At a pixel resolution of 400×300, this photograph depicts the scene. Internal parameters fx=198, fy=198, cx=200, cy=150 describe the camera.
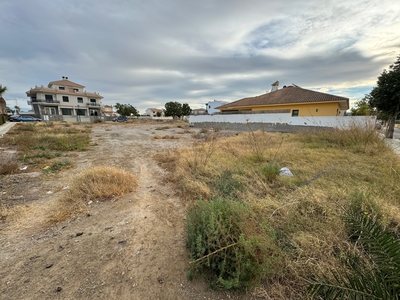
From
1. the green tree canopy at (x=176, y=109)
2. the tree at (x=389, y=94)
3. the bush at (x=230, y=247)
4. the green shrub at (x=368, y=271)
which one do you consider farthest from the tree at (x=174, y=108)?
the green shrub at (x=368, y=271)

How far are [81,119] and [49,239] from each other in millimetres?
42239

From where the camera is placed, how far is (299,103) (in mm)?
17922

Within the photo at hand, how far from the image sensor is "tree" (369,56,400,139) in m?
10.2

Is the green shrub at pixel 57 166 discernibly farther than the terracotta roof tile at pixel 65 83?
No

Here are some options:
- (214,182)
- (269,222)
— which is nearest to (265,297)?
(269,222)

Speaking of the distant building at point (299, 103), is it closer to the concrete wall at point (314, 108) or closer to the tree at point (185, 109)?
the concrete wall at point (314, 108)

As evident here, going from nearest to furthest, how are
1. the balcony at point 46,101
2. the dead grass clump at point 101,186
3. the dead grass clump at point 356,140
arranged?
the dead grass clump at point 101,186
the dead grass clump at point 356,140
the balcony at point 46,101

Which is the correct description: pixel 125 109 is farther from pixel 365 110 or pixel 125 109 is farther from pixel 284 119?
pixel 365 110

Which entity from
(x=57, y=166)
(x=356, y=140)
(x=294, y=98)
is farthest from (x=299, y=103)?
(x=57, y=166)

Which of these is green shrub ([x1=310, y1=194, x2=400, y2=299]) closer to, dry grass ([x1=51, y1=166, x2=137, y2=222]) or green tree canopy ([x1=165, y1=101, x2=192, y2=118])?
dry grass ([x1=51, y1=166, x2=137, y2=222])

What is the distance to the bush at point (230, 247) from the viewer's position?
1619mm

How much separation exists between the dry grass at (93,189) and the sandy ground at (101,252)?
16 centimetres

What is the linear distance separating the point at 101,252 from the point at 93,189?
169 cm

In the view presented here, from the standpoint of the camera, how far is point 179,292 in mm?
1625
